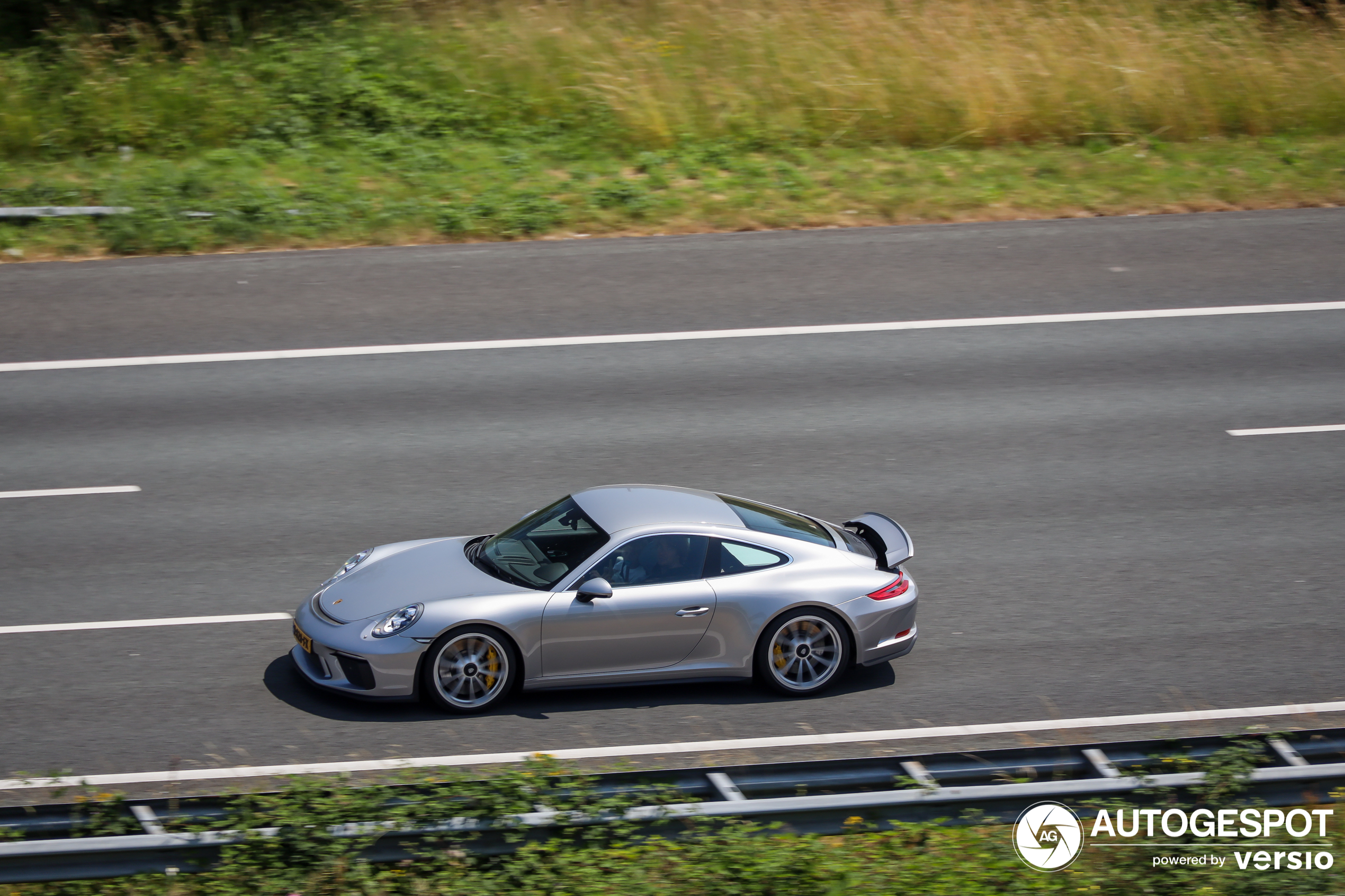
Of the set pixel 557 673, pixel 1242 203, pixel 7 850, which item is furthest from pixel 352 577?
pixel 1242 203

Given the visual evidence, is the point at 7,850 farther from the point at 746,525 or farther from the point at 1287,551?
the point at 1287,551

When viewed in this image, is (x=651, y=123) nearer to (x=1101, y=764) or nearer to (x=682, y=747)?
(x=682, y=747)

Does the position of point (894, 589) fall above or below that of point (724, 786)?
above

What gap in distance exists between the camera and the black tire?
859 cm

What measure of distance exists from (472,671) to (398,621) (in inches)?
21.6

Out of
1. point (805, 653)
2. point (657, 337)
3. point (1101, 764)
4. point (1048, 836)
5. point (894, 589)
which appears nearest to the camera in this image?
point (1048, 836)

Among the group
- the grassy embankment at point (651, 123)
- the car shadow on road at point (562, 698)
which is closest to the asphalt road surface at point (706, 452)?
the car shadow on road at point (562, 698)

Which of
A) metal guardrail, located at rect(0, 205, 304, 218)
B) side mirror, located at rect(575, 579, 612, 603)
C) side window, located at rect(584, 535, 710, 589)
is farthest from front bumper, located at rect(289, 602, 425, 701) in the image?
metal guardrail, located at rect(0, 205, 304, 218)

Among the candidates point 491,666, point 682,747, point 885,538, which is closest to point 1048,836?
point 682,747

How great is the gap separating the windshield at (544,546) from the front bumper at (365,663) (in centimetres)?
83

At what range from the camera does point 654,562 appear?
859 cm

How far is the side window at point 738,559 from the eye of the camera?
8664 millimetres

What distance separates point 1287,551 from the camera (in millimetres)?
10555

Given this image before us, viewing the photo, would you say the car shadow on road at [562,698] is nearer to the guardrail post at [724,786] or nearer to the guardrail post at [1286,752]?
the guardrail post at [724,786]
